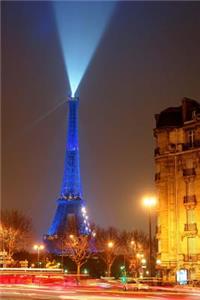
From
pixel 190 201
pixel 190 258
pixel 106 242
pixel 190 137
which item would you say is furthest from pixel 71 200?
pixel 190 258

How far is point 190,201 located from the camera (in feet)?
252

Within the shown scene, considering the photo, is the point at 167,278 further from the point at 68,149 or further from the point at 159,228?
the point at 68,149

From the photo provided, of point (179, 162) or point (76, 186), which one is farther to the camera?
point (76, 186)

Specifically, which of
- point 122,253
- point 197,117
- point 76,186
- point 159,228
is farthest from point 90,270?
point 76,186

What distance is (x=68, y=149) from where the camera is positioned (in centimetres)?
19062

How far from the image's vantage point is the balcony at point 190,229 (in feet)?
247

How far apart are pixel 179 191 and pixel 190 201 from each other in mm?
2363

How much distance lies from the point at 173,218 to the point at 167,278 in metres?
7.73

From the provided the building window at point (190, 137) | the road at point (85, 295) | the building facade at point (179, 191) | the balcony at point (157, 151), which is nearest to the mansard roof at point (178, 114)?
the building facade at point (179, 191)

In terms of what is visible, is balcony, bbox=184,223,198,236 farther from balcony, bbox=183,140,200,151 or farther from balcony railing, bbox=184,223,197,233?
balcony, bbox=183,140,200,151

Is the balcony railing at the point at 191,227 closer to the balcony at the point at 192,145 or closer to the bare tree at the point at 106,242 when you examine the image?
the balcony at the point at 192,145

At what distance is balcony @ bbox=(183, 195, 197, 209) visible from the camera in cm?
7662

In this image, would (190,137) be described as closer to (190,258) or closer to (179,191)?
(179,191)

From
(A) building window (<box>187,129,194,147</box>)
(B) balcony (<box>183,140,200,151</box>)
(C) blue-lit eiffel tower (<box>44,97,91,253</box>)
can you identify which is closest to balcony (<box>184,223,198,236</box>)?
(B) balcony (<box>183,140,200,151</box>)
